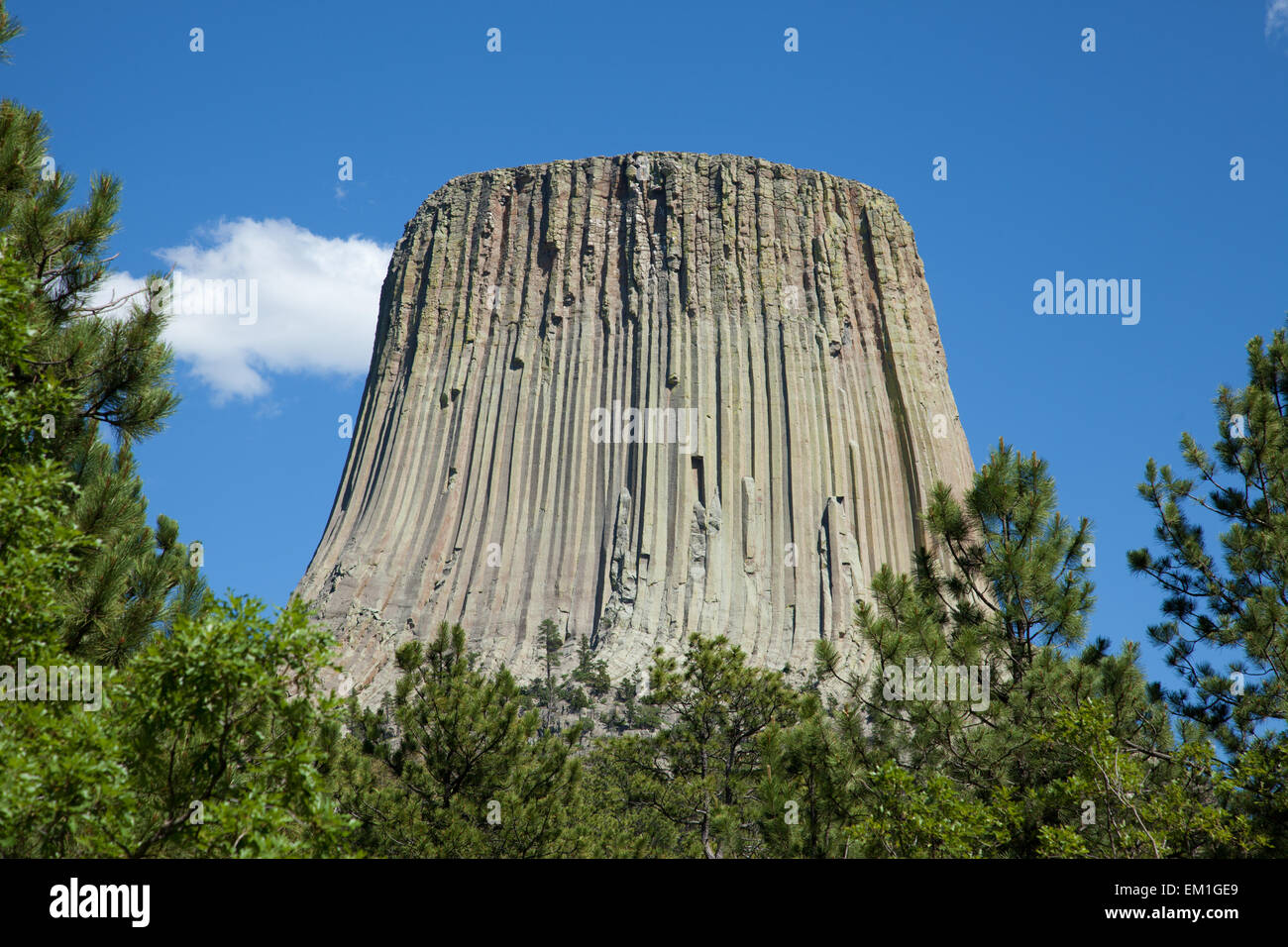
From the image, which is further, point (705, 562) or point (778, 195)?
point (778, 195)

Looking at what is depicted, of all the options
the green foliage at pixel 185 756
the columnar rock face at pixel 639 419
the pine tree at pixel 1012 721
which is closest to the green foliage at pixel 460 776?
the pine tree at pixel 1012 721

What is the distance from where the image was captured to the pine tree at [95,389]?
30.5 feet

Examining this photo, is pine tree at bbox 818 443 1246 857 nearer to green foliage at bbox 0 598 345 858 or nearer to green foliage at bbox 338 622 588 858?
green foliage at bbox 0 598 345 858

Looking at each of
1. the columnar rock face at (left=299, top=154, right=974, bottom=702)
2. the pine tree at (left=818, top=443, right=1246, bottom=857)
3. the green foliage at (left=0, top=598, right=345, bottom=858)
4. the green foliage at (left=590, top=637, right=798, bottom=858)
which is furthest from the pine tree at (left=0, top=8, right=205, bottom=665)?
the columnar rock face at (left=299, top=154, right=974, bottom=702)

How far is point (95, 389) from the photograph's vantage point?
9.98 meters

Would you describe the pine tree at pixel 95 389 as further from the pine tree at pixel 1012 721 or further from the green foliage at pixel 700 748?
the green foliage at pixel 700 748

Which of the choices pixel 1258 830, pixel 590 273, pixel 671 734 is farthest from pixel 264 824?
pixel 590 273

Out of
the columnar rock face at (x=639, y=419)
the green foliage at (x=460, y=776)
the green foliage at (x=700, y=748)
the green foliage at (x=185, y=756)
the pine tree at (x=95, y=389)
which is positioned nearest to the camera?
the green foliage at (x=185, y=756)

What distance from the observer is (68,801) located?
602cm

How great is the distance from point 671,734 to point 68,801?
1654 centimetres

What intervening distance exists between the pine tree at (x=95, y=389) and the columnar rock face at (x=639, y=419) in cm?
3624

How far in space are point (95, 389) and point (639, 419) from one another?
42639 mm

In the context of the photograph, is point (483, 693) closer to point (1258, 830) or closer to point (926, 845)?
point (926, 845)

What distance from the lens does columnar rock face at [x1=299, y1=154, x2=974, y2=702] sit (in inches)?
1922
